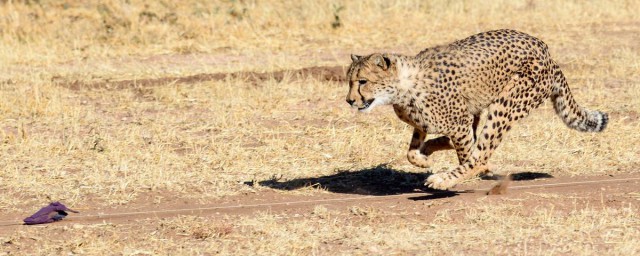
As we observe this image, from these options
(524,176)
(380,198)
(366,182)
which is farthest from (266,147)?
(524,176)

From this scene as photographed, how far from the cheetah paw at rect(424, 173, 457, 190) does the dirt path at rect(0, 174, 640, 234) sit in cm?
9

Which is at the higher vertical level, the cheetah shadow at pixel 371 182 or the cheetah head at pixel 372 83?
the cheetah head at pixel 372 83

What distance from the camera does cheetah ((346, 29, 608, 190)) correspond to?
8000 millimetres

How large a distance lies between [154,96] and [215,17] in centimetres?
552

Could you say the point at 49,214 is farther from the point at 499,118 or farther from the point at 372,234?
the point at 499,118

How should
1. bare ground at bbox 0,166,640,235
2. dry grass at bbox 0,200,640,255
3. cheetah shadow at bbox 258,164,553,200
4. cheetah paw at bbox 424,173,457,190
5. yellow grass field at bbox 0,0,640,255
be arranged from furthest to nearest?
cheetah shadow at bbox 258,164,553,200 → cheetah paw at bbox 424,173,457,190 → bare ground at bbox 0,166,640,235 → yellow grass field at bbox 0,0,640,255 → dry grass at bbox 0,200,640,255

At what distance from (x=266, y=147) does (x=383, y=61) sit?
2.35 m

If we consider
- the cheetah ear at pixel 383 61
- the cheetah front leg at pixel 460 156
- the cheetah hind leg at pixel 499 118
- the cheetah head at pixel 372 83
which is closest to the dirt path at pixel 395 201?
the cheetah front leg at pixel 460 156

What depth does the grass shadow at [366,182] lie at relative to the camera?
28.9 feet

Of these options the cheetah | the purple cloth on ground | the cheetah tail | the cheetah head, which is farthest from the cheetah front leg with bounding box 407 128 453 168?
the purple cloth on ground

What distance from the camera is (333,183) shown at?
898cm

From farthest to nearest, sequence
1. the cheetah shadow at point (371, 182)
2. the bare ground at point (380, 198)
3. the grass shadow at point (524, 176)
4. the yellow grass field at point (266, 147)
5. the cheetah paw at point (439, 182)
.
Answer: the grass shadow at point (524, 176) < the cheetah shadow at point (371, 182) < the cheetah paw at point (439, 182) < the bare ground at point (380, 198) < the yellow grass field at point (266, 147)

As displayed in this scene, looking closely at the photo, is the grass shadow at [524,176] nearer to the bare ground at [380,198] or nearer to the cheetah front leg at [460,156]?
the bare ground at [380,198]

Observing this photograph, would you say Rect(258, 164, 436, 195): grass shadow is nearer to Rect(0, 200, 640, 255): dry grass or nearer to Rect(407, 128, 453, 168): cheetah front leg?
Rect(407, 128, 453, 168): cheetah front leg
